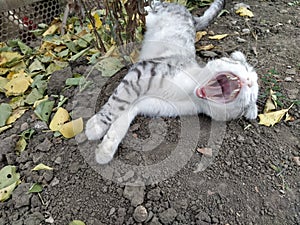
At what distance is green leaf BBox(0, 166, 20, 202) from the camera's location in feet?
6.73

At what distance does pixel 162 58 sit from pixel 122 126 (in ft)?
1.99

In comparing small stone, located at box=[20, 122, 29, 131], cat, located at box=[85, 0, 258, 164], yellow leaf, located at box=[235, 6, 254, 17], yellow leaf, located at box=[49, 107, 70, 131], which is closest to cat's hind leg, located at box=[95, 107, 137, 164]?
cat, located at box=[85, 0, 258, 164]

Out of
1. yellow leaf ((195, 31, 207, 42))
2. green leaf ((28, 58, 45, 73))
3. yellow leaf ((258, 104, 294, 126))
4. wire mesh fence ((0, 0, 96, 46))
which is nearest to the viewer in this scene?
yellow leaf ((258, 104, 294, 126))

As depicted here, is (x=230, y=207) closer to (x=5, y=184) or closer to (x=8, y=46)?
(x=5, y=184)

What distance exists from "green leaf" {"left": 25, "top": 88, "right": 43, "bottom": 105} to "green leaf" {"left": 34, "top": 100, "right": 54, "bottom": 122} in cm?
12

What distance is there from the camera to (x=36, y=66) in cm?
292

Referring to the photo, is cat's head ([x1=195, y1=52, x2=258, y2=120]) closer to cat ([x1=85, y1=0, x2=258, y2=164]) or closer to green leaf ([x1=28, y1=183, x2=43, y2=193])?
cat ([x1=85, y1=0, x2=258, y2=164])

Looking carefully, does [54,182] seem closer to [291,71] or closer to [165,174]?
[165,174]

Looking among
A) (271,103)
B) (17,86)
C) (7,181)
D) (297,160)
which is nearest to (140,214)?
(7,181)

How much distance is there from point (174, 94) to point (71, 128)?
687 millimetres

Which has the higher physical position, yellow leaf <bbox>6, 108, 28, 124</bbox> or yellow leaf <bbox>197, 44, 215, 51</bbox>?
yellow leaf <bbox>6, 108, 28, 124</bbox>

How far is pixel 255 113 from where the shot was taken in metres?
2.37

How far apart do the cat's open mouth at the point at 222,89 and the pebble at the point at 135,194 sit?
686 millimetres

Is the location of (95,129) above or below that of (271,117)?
above
